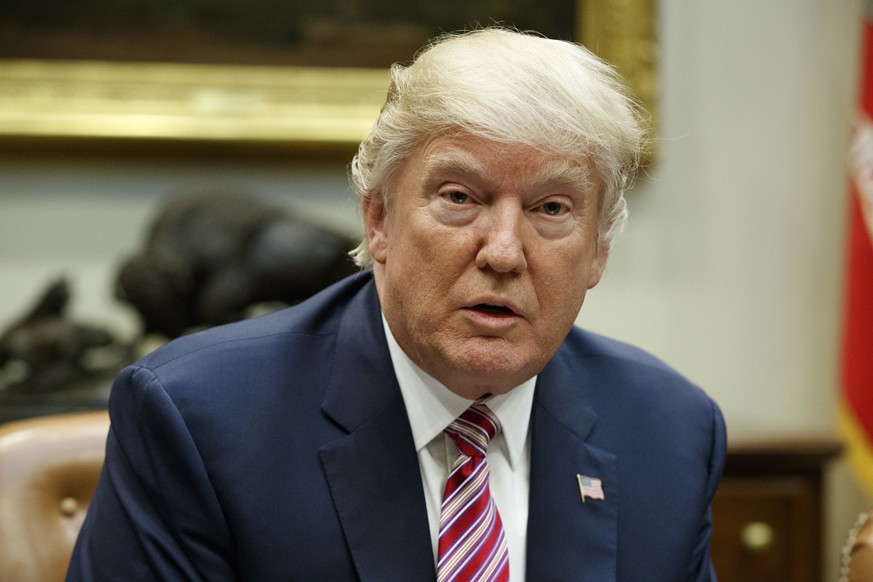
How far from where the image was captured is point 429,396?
181 cm

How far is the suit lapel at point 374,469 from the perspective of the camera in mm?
1669

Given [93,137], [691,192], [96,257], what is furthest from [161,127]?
[691,192]

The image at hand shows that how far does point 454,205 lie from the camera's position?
64.8 inches

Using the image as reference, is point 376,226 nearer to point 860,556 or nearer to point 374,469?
point 374,469

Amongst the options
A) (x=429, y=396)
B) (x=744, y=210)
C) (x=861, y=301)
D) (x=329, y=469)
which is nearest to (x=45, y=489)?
(x=329, y=469)

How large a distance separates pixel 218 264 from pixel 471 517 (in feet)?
5.81

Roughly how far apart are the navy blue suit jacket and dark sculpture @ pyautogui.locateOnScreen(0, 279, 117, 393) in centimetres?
170

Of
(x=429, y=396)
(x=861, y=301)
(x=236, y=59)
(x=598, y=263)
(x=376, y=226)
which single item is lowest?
(x=861, y=301)

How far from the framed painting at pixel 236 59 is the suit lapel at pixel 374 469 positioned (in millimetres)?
2151

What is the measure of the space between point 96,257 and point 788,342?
2.75 m

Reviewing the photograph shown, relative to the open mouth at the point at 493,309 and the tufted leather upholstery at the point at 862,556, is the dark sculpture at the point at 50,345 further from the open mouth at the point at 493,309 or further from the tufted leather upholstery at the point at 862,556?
the tufted leather upholstery at the point at 862,556

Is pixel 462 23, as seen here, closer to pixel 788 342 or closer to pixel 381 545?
pixel 788 342

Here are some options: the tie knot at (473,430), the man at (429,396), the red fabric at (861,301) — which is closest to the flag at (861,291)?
the red fabric at (861,301)

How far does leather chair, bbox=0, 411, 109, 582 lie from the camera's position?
1923mm
